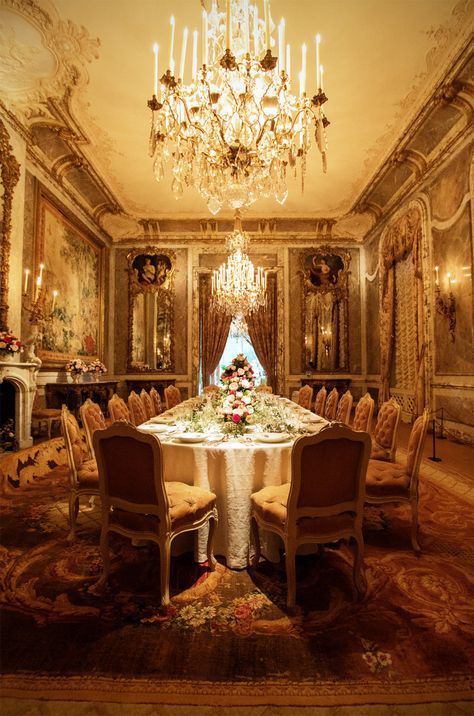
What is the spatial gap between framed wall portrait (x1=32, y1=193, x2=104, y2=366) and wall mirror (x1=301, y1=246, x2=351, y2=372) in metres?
4.89

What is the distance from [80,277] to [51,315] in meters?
1.58

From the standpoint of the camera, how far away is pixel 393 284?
7.93 metres

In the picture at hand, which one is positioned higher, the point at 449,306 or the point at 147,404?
the point at 449,306

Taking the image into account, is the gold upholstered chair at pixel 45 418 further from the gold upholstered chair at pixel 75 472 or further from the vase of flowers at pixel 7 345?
the gold upholstered chair at pixel 75 472

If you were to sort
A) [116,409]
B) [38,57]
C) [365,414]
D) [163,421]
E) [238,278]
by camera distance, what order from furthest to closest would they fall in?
[238,278] < [38,57] < [116,409] < [365,414] < [163,421]

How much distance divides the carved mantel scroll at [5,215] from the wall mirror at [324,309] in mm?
6327

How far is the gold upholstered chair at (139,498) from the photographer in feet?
6.67

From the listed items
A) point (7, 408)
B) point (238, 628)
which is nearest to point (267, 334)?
point (7, 408)

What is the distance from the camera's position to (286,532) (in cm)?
204

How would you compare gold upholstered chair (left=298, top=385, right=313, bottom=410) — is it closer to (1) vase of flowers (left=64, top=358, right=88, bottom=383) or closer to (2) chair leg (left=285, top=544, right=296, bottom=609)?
(1) vase of flowers (left=64, top=358, right=88, bottom=383)

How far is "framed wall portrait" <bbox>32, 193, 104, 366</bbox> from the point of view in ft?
21.0

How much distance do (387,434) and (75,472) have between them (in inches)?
102

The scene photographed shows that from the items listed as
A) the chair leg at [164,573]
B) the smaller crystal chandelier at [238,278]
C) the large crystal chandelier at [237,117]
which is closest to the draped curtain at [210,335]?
the smaller crystal chandelier at [238,278]

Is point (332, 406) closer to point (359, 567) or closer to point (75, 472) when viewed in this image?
point (359, 567)
